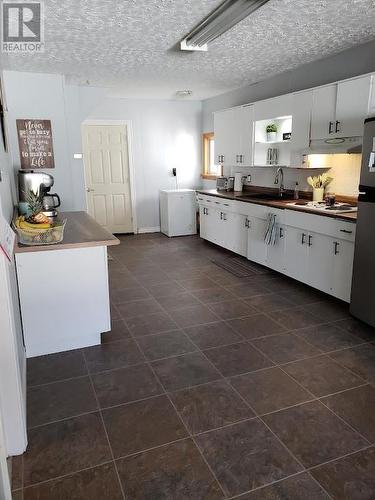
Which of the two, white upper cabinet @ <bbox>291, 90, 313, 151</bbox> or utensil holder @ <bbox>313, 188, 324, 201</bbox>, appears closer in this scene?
white upper cabinet @ <bbox>291, 90, 313, 151</bbox>

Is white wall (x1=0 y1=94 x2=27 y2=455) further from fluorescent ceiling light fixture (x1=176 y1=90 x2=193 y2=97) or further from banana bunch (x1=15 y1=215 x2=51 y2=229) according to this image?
fluorescent ceiling light fixture (x1=176 y1=90 x2=193 y2=97)

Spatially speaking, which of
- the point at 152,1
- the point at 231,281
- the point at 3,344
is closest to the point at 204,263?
the point at 231,281

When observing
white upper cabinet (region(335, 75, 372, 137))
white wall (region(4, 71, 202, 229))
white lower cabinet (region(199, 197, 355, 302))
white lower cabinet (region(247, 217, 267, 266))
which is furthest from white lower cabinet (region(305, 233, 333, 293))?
white wall (region(4, 71, 202, 229))

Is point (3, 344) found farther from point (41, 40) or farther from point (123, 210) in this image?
point (123, 210)

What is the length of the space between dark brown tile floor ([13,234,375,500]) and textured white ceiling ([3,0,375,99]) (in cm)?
245

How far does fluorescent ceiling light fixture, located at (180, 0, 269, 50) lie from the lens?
258 centimetres

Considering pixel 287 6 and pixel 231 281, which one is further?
pixel 231 281

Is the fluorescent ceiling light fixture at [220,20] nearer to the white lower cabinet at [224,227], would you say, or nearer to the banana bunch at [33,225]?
the banana bunch at [33,225]

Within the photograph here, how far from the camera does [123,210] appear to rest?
Result: 6996 millimetres

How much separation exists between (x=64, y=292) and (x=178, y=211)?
13.8ft

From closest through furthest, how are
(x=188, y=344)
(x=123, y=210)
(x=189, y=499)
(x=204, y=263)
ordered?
(x=189, y=499) → (x=188, y=344) → (x=204, y=263) → (x=123, y=210)

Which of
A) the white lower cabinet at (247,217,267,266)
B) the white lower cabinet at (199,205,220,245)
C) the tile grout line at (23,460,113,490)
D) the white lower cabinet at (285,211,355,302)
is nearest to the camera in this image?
the tile grout line at (23,460,113,490)

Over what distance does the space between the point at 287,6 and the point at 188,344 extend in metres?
2.60

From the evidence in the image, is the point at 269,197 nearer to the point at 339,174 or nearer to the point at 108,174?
the point at 339,174
